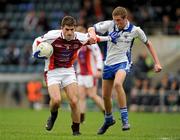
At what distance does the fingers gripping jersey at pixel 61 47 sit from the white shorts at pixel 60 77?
92 millimetres

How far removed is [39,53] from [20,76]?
17676 mm

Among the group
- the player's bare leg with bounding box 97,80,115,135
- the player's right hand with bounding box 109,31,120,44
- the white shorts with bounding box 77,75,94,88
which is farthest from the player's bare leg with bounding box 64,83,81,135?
the white shorts with bounding box 77,75,94,88

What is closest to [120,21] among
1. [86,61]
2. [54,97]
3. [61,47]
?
[61,47]

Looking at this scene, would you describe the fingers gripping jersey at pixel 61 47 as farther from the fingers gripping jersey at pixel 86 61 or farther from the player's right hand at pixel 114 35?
the fingers gripping jersey at pixel 86 61

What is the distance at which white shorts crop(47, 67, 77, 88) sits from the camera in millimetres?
13414

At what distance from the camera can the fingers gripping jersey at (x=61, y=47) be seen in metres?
13.3

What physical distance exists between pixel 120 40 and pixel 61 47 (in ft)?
3.91

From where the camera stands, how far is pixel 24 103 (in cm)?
3123

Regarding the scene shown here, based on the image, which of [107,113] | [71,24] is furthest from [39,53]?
[107,113]

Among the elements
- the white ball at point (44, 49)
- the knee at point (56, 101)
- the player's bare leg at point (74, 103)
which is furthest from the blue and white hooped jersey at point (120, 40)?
the knee at point (56, 101)

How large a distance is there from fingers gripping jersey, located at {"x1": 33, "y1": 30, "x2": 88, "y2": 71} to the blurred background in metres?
14.0

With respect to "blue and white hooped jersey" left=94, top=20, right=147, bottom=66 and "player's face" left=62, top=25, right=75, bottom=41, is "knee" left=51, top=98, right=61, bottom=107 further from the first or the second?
"blue and white hooped jersey" left=94, top=20, right=147, bottom=66

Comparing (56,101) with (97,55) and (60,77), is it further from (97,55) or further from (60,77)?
(97,55)

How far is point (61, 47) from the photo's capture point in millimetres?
13383
